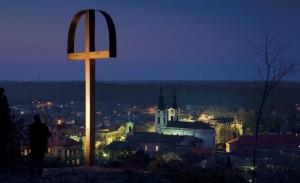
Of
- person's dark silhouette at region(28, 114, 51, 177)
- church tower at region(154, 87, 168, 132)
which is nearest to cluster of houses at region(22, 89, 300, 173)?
church tower at region(154, 87, 168, 132)

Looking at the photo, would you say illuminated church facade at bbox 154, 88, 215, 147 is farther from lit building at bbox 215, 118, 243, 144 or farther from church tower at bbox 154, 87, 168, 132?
lit building at bbox 215, 118, 243, 144

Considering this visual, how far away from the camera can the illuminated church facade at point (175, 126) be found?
92.6m

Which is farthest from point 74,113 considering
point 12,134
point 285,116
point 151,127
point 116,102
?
point 12,134

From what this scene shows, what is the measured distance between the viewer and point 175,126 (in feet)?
310

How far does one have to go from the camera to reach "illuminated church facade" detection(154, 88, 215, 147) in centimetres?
9256

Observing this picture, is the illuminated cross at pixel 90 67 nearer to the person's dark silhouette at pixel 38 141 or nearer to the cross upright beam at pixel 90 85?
the cross upright beam at pixel 90 85

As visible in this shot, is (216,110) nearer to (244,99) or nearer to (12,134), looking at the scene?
(244,99)

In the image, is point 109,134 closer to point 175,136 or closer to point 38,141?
point 175,136

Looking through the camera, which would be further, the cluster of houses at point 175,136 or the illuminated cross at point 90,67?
the cluster of houses at point 175,136

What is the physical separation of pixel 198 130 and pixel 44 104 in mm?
43081

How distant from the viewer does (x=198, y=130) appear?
93938 mm

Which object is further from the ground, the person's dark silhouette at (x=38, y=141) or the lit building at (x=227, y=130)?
the person's dark silhouette at (x=38, y=141)

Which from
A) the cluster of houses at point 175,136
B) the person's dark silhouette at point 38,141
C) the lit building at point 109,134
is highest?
the person's dark silhouette at point 38,141

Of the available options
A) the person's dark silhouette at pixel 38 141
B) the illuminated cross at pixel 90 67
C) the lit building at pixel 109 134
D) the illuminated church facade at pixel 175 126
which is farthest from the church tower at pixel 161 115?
the person's dark silhouette at pixel 38 141
